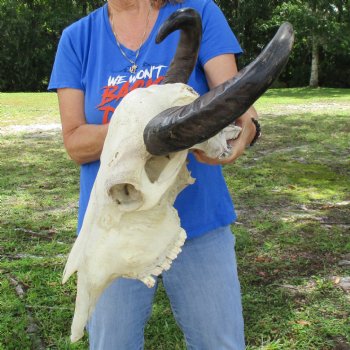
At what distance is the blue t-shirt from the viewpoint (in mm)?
2107

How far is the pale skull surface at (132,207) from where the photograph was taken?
1554 millimetres

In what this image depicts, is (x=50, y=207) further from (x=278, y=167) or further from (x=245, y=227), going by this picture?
(x=278, y=167)

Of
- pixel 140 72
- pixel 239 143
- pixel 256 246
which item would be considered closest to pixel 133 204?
pixel 239 143

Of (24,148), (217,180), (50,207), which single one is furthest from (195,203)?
(24,148)

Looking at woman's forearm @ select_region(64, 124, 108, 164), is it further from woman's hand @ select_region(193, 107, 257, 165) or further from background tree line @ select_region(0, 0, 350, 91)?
background tree line @ select_region(0, 0, 350, 91)

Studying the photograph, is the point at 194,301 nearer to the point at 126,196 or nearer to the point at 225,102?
the point at 126,196

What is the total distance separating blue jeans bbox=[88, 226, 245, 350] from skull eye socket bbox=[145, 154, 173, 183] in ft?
2.05

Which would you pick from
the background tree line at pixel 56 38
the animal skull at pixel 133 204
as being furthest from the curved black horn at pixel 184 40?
the background tree line at pixel 56 38

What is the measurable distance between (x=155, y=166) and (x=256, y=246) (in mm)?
3639

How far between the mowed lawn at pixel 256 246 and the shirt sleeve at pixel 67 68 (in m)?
2.05

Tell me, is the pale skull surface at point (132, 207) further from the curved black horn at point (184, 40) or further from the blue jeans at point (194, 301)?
the blue jeans at point (194, 301)

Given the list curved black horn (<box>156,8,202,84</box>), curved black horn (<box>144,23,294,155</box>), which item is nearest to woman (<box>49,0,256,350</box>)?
curved black horn (<box>156,8,202,84</box>)

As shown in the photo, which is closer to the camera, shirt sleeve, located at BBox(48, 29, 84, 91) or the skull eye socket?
the skull eye socket

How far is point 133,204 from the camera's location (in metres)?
1.58
